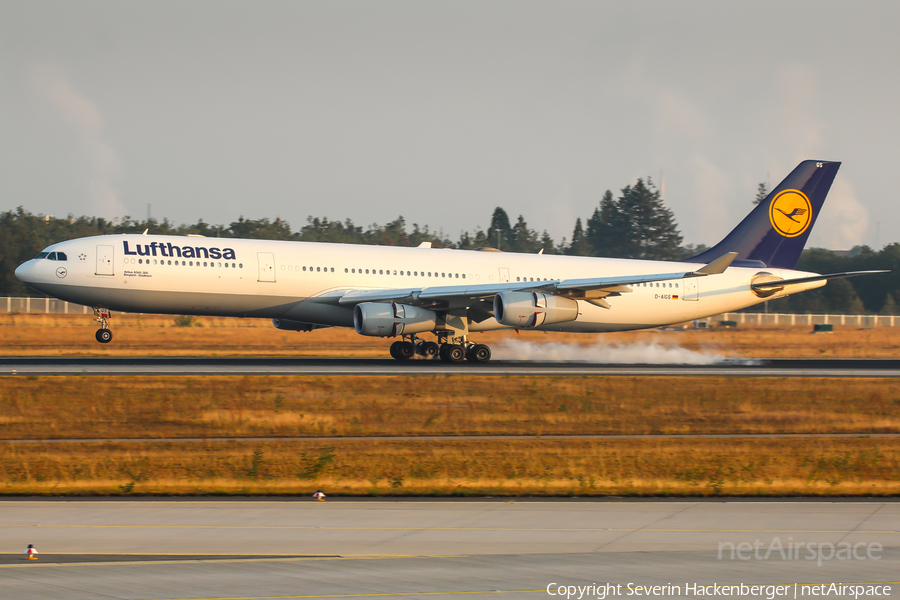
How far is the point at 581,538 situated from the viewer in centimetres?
1220

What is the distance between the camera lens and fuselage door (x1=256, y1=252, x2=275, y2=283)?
31.6 meters

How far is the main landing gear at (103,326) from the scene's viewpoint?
100 ft

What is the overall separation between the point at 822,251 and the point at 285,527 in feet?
378

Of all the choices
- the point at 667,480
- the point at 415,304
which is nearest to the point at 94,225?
the point at 415,304

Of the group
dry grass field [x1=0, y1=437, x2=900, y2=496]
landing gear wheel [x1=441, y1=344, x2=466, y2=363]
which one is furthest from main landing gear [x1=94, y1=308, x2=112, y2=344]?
dry grass field [x1=0, y1=437, x2=900, y2=496]

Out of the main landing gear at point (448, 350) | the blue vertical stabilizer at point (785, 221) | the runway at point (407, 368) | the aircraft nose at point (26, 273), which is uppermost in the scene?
the blue vertical stabilizer at point (785, 221)

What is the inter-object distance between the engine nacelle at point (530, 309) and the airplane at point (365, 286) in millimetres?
42

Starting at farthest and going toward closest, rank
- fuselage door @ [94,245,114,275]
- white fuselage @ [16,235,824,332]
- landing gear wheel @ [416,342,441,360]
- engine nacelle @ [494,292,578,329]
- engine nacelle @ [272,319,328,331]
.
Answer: engine nacelle @ [272,319,328,331], landing gear wheel @ [416,342,441,360], engine nacelle @ [494,292,578,329], white fuselage @ [16,235,824,332], fuselage door @ [94,245,114,275]

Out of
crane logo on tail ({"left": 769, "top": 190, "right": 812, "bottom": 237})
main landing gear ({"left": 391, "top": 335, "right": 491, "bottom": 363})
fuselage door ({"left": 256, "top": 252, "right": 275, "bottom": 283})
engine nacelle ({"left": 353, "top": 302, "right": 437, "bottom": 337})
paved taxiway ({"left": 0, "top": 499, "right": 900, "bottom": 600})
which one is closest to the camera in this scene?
paved taxiway ({"left": 0, "top": 499, "right": 900, "bottom": 600})

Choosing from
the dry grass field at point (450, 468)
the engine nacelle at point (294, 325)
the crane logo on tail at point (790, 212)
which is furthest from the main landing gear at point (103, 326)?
the crane logo on tail at point (790, 212)

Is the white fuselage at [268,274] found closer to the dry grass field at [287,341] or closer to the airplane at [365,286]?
the airplane at [365,286]

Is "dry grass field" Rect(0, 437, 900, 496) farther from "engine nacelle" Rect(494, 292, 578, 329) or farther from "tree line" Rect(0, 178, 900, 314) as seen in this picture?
"tree line" Rect(0, 178, 900, 314)

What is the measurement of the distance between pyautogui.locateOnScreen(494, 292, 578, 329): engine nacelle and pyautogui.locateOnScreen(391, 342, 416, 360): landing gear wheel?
13.7ft

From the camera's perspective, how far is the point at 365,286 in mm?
33250
